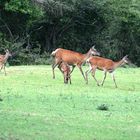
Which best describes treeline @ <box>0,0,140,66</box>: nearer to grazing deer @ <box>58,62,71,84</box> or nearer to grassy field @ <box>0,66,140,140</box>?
grazing deer @ <box>58,62,71,84</box>

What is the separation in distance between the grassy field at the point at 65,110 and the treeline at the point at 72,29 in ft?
42.8

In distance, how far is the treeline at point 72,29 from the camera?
128ft

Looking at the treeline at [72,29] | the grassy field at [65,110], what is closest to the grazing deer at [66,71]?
the grassy field at [65,110]

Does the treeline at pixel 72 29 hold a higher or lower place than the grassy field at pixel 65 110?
lower

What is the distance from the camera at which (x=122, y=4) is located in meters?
43.1

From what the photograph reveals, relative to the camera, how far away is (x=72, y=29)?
4372 centimetres

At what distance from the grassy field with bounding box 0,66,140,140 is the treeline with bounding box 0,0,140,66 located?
42.8 feet

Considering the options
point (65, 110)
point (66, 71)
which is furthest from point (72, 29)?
point (65, 110)

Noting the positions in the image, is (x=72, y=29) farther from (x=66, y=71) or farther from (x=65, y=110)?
(x=65, y=110)

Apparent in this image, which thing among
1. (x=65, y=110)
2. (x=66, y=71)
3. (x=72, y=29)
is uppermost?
(x=65, y=110)

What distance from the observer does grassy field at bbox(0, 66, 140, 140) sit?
1191 cm

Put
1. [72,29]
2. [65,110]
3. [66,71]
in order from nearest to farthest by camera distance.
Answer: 1. [65,110]
2. [66,71]
3. [72,29]

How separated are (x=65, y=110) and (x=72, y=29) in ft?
93.6

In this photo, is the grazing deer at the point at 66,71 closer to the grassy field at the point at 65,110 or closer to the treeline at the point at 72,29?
the grassy field at the point at 65,110
